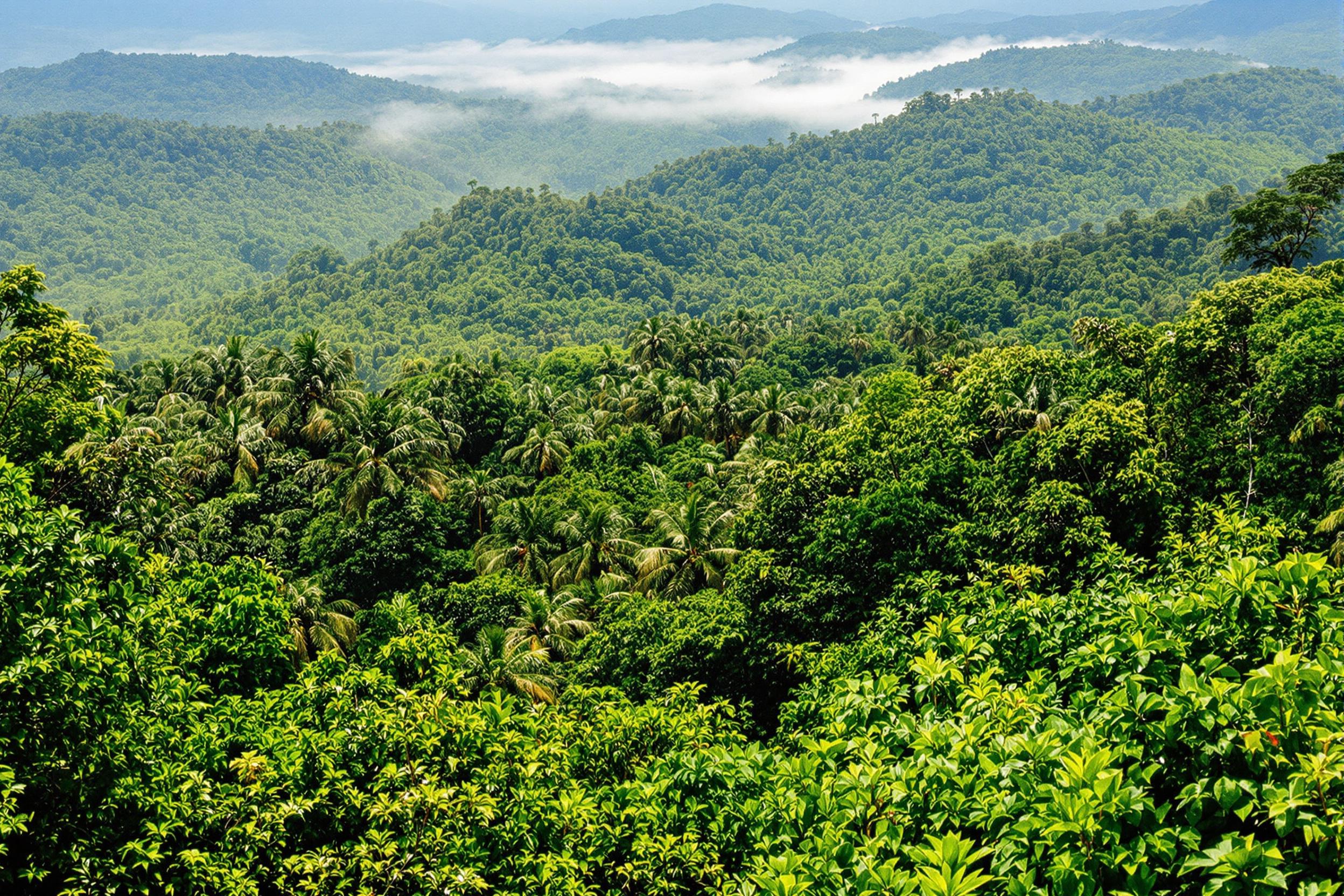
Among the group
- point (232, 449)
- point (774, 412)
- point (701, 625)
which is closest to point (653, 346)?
point (774, 412)

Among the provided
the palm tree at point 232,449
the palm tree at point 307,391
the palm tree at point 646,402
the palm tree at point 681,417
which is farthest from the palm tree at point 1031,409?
the palm tree at point 232,449

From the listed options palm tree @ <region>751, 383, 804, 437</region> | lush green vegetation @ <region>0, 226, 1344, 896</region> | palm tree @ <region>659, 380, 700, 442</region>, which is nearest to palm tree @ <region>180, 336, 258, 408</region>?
lush green vegetation @ <region>0, 226, 1344, 896</region>

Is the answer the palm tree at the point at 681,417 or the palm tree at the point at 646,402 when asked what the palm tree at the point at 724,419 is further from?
the palm tree at the point at 646,402

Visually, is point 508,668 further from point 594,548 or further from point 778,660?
point 594,548

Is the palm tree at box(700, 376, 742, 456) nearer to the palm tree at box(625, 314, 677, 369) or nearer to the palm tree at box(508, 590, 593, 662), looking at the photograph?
the palm tree at box(625, 314, 677, 369)

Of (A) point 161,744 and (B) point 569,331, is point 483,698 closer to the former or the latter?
(A) point 161,744
